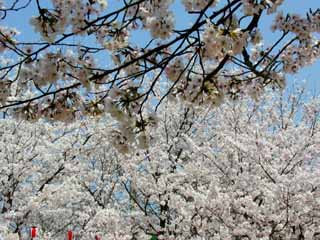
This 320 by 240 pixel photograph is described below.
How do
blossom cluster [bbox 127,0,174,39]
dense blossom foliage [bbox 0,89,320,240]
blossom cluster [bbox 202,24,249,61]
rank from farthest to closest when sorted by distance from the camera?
dense blossom foliage [bbox 0,89,320,240]
blossom cluster [bbox 127,0,174,39]
blossom cluster [bbox 202,24,249,61]

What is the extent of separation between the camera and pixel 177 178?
39.5ft

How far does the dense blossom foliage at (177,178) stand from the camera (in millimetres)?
8969

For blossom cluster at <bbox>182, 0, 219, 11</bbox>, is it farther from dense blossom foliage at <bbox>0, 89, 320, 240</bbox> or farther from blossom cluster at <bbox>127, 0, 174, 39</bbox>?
dense blossom foliage at <bbox>0, 89, 320, 240</bbox>

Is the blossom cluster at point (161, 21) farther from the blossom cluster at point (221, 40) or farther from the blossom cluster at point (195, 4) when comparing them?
the blossom cluster at point (221, 40)

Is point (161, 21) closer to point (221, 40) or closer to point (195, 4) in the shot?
point (195, 4)

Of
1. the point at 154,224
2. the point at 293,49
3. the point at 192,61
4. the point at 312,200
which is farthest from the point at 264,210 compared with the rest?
the point at 192,61

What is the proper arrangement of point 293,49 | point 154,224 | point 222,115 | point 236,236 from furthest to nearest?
point 222,115
point 154,224
point 236,236
point 293,49

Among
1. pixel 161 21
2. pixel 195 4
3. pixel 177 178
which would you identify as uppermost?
pixel 177 178

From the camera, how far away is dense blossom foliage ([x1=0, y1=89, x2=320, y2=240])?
8969 millimetres

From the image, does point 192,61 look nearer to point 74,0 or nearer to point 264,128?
point 74,0

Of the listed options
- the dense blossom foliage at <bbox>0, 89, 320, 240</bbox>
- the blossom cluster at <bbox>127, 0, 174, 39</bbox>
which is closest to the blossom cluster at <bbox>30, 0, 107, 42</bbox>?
the blossom cluster at <bbox>127, 0, 174, 39</bbox>

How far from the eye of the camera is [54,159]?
1295cm

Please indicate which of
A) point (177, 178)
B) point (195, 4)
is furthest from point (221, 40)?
point (177, 178)

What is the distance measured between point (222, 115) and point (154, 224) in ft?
10.5
